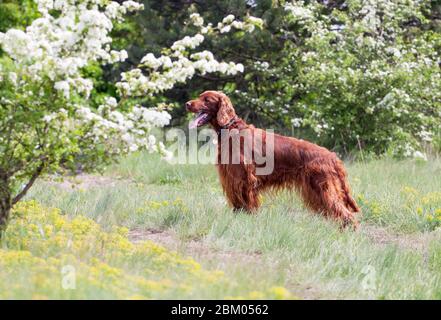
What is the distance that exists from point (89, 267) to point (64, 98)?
1319mm

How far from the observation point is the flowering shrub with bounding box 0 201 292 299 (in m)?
3.88

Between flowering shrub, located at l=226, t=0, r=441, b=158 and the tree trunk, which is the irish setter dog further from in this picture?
flowering shrub, located at l=226, t=0, r=441, b=158

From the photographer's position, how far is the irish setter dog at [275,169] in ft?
22.0

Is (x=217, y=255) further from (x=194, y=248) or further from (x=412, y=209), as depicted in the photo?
(x=412, y=209)

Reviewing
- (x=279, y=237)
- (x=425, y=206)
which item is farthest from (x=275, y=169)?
(x=425, y=206)

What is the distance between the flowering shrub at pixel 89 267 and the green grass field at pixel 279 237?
2 cm

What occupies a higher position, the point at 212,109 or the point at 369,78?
the point at 369,78

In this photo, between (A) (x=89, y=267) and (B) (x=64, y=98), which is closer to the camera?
(A) (x=89, y=267)

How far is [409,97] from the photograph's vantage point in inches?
403

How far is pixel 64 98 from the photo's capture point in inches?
Result: 197

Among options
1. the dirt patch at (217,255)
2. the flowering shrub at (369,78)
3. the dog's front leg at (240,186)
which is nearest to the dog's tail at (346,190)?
the dog's front leg at (240,186)

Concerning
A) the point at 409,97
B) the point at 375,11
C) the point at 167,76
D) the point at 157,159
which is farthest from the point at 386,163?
the point at 167,76

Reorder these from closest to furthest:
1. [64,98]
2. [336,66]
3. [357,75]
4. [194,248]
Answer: [64,98] → [194,248] → [357,75] → [336,66]

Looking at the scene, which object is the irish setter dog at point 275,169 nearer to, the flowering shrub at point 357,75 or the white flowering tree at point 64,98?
the white flowering tree at point 64,98
